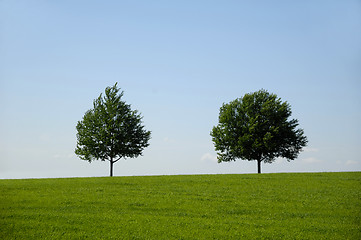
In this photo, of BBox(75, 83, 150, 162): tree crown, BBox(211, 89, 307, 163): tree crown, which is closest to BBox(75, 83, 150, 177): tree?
BBox(75, 83, 150, 162): tree crown

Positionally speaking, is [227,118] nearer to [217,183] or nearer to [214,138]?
[214,138]

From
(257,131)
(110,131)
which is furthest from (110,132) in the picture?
(257,131)

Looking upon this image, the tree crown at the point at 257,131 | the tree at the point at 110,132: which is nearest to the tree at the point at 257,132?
the tree crown at the point at 257,131

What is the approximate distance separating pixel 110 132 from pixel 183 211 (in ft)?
99.4

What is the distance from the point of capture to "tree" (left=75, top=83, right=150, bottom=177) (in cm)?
5106

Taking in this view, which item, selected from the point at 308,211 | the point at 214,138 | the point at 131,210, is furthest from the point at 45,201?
the point at 214,138

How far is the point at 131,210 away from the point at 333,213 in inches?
565

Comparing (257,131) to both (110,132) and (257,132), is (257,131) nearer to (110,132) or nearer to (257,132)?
(257,132)

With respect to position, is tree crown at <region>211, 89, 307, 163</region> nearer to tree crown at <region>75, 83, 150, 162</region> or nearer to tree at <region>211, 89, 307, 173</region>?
tree at <region>211, 89, 307, 173</region>

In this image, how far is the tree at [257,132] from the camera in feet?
172

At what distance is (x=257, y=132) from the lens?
53.1 m

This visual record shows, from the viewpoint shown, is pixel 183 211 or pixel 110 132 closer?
pixel 183 211

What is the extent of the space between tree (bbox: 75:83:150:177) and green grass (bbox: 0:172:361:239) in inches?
640

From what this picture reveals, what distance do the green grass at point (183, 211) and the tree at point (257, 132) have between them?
56.7 ft
